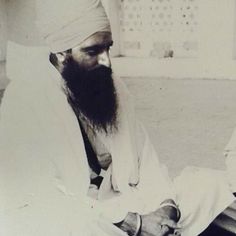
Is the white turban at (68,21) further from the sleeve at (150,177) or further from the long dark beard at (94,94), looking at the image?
the sleeve at (150,177)

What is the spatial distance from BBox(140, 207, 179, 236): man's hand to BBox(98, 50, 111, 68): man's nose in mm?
437

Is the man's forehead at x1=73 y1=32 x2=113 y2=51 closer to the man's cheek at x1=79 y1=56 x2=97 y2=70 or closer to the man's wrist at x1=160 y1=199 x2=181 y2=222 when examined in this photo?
the man's cheek at x1=79 y1=56 x2=97 y2=70

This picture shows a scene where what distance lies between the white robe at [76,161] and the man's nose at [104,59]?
0.24ft

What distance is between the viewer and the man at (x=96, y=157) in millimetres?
1807

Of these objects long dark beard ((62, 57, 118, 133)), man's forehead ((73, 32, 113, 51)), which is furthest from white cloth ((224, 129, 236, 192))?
man's forehead ((73, 32, 113, 51))

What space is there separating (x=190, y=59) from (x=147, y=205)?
429 mm

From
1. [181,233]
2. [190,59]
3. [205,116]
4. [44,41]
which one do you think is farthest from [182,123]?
[44,41]

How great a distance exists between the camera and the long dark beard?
5.92ft

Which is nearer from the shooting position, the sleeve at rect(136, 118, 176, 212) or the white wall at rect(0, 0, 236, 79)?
the white wall at rect(0, 0, 236, 79)

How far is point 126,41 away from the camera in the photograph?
5.88 feet

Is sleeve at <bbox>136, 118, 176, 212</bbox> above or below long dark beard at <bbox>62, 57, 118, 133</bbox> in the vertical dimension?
below

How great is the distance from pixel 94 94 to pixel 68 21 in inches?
8.6

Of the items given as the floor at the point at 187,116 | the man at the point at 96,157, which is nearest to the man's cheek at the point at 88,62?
the man at the point at 96,157

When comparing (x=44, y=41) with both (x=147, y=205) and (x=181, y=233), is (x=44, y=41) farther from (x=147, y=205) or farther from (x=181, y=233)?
(x=181, y=233)
